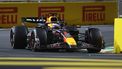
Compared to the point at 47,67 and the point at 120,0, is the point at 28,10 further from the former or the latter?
the point at 47,67

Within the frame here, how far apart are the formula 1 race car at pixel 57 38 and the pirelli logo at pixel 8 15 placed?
11483 mm

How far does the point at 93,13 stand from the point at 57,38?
13.4 m

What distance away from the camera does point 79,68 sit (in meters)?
8.81

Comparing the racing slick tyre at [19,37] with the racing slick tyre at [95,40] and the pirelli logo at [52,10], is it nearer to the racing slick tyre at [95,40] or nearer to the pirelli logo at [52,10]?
the racing slick tyre at [95,40]

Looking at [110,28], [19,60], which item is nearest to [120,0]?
[110,28]

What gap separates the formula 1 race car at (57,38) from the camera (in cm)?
1363

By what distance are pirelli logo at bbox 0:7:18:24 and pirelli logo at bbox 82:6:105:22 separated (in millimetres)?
4064

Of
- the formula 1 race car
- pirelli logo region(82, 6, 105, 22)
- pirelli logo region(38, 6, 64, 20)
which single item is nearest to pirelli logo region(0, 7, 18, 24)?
pirelli logo region(38, 6, 64, 20)

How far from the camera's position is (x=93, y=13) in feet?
89.5

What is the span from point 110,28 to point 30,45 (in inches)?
439

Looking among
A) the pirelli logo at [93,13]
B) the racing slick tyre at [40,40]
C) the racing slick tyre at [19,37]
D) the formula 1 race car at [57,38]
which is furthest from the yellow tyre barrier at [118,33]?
the pirelli logo at [93,13]

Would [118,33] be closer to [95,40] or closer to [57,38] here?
[95,40]

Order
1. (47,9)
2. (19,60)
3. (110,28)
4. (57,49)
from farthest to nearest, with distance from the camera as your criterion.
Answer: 1. (47,9)
2. (110,28)
3. (57,49)
4. (19,60)

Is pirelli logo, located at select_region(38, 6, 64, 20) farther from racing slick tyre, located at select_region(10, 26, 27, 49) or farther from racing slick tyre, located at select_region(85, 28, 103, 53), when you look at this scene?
racing slick tyre, located at select_region(85, 28, 103, 53)
